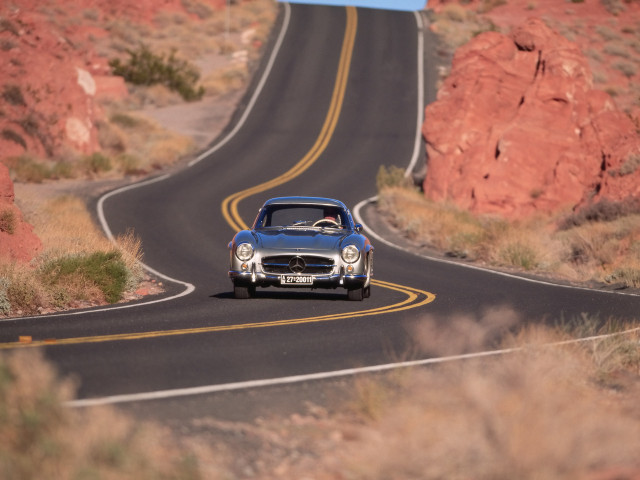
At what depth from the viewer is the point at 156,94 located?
5791cm

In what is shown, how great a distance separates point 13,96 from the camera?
38.7 meters

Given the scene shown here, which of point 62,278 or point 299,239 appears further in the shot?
point 62,278

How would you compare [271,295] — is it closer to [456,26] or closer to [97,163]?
[97,163]

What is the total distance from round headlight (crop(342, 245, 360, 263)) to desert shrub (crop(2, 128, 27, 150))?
25.9 m

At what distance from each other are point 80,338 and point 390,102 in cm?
4505

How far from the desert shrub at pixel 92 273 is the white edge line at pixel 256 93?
2567 centimetres

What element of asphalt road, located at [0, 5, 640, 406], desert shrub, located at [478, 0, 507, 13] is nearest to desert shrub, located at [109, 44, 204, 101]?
asphalt road, located at [0, 5, 640, 406]

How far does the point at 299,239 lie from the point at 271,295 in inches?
56.1

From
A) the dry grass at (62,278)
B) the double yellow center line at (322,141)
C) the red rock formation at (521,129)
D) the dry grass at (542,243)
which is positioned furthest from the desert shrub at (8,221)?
the red rock formation at (521,129)

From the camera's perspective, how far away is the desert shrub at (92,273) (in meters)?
16.1

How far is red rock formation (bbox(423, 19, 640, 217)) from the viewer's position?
3447 cm

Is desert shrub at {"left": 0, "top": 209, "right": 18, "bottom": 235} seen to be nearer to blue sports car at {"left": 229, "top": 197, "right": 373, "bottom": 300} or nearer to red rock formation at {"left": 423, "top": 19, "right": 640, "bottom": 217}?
blue sports car at {"left": 229, "top": 197, "right": 373, "bottom": 300}

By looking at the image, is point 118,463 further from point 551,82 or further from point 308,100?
point 308,100

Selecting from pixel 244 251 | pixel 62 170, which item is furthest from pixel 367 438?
pixel 62 170
